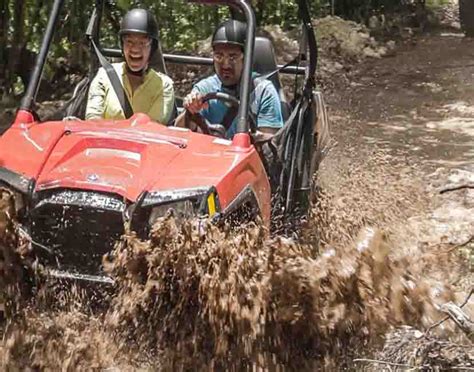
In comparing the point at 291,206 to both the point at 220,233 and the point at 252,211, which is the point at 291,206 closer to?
the point at 252,211

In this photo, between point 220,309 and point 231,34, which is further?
point 231,34

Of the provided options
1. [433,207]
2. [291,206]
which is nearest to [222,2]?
[291,206]

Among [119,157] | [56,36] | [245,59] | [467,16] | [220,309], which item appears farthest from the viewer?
[467,16]

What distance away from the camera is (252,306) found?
354cm

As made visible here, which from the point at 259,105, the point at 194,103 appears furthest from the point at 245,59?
the point at 259,105

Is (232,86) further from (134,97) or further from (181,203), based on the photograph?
(181,203)

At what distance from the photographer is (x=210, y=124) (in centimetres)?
Result: 469

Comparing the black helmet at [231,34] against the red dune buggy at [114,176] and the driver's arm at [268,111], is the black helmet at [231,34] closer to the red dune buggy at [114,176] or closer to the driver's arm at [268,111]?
the red dune buggy at [114,176]

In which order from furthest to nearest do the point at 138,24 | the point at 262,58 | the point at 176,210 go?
the point at 262,58 < the point at 138,24 < the point at 176,210

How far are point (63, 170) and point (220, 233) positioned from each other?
75 cm

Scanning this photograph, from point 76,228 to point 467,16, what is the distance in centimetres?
1240

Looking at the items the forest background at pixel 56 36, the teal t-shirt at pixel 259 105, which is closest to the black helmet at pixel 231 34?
the teal t-shirt at pixel 259 105

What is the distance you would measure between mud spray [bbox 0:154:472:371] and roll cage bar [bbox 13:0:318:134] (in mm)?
819

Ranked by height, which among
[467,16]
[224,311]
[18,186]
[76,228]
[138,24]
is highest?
[138,24]
